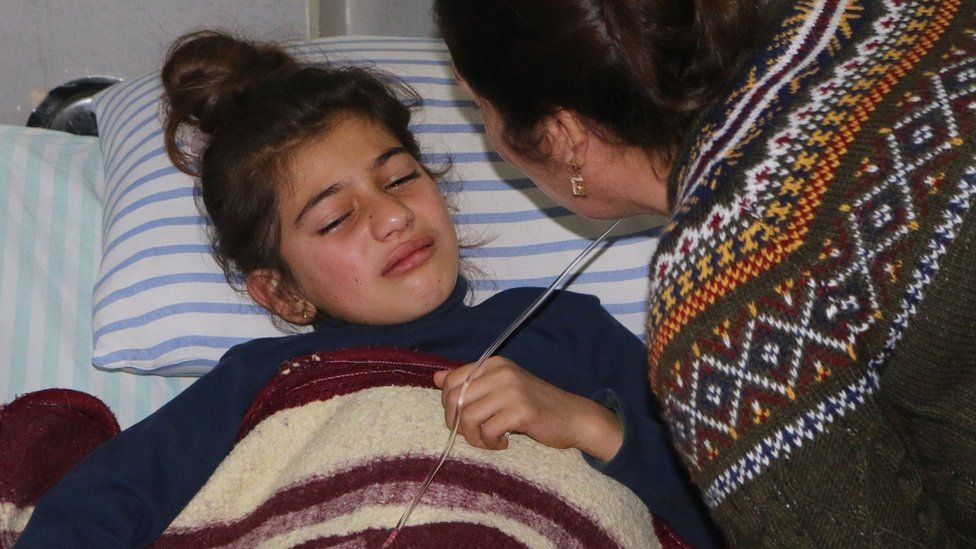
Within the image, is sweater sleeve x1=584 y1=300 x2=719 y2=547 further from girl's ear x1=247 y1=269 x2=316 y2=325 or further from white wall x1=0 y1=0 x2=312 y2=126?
white wall x1=0 y1=0 x2=312 y2=126

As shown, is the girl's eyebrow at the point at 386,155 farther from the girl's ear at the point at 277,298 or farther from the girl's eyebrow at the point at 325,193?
the girl's ear at the point at 277,298

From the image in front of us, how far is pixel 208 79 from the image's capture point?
5.67 ft

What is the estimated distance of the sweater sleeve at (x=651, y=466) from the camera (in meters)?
1.34

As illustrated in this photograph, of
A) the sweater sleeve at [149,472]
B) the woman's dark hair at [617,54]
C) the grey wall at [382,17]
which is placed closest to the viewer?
the woman's dark hair at [617,54]

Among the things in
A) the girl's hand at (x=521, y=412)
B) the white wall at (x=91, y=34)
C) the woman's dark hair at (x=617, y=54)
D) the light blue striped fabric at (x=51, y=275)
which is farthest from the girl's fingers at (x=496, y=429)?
the white wall at (x=91, y=34)

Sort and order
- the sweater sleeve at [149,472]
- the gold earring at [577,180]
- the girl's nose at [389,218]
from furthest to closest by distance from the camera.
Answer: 1. the girl's nose at [389,218]
2. the sweater sleeve at [149,472]
3. the gold earring at [577,180]

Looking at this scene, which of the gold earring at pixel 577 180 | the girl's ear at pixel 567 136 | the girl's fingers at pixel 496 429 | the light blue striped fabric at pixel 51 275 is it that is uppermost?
the girl's ear at pixel 567 136

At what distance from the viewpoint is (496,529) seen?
121 cm

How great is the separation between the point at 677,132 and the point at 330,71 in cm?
77

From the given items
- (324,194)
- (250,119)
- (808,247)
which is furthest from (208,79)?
(808,247)

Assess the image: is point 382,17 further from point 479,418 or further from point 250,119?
point 479,418

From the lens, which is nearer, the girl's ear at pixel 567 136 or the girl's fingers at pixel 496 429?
the girl's ear at pixel 567 136

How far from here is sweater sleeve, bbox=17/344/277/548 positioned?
4.29ft

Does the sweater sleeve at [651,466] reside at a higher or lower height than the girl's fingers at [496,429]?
lower
